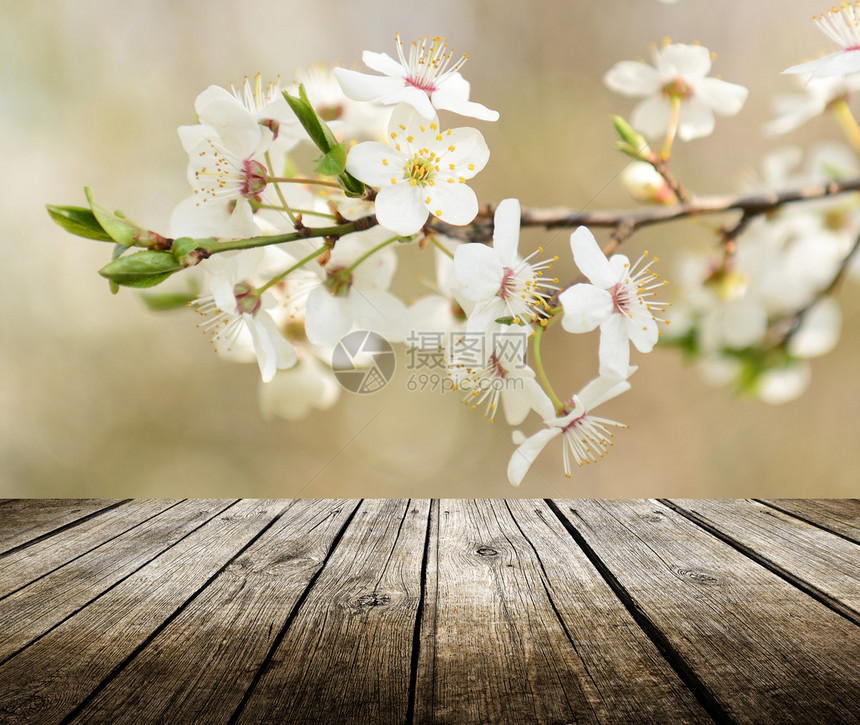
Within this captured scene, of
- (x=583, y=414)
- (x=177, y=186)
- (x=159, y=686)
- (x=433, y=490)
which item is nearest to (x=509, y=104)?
(x=177, y=186)

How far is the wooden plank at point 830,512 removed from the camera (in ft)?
3.37

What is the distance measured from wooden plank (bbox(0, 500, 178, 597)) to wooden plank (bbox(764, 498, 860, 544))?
0.98 metres

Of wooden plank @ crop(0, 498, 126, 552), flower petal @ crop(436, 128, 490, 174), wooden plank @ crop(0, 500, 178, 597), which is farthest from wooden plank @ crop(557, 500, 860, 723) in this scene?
wooden plank @ crop(0, 498, 126, 552)

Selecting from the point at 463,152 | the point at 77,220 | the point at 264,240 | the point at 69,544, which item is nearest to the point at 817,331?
the point at 463,152

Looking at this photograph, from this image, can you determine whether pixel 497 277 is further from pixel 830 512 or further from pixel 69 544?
pixel 830 512

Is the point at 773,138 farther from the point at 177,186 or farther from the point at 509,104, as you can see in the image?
the point at 177,186

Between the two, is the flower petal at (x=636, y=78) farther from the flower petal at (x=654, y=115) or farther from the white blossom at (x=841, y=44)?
the white blossom at (x=841, y=44)

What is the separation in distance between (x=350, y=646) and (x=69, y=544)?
0.55 metres

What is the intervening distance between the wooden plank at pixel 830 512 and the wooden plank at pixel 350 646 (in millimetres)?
586

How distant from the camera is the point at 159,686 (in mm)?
535

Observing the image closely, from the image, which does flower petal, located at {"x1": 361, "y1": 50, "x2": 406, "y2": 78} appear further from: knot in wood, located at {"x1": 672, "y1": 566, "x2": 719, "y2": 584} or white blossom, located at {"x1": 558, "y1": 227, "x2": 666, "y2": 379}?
knot in wood, located at {"x1": 672, "y1": 566, "x2": 719, "y2": 584}

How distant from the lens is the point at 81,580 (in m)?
0.80

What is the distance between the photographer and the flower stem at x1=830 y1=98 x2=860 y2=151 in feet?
2.40

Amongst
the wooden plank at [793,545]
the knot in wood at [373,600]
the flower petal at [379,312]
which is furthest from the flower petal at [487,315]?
the wooden plank at [793,545]
